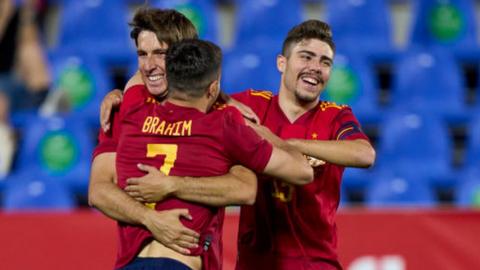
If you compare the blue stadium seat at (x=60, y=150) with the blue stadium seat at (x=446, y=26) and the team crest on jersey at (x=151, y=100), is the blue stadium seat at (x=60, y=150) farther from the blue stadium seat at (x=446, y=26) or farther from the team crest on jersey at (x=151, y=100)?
the team crest on jersey at (x=151, y=100)

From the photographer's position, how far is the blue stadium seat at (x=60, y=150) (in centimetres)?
749

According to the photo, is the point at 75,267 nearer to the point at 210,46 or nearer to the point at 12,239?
the point at 12,239

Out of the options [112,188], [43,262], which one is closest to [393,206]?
[43,262]

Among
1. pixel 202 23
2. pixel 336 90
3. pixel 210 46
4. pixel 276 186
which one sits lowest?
pixel 276 186

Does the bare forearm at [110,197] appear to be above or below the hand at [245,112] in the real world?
below

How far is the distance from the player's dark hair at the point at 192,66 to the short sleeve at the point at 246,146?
15 centimetres

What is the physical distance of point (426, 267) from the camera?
539cm

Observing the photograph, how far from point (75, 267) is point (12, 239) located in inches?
14.4

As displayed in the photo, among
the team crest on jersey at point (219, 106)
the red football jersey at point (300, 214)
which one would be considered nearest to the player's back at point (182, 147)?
the team crest on jersey at point (219, 106)

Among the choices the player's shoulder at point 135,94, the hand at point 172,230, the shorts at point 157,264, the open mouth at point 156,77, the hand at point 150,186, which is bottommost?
the shorts at point 157,264

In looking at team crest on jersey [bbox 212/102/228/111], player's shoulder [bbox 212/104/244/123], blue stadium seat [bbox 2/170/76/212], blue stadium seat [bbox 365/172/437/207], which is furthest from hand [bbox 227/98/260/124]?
blue stadium seat [bbox 2/170/76/212]

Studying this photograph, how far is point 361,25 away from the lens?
8.25 m

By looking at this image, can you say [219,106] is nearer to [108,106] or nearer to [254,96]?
[108,106]

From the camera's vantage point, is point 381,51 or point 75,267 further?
point 381,51
